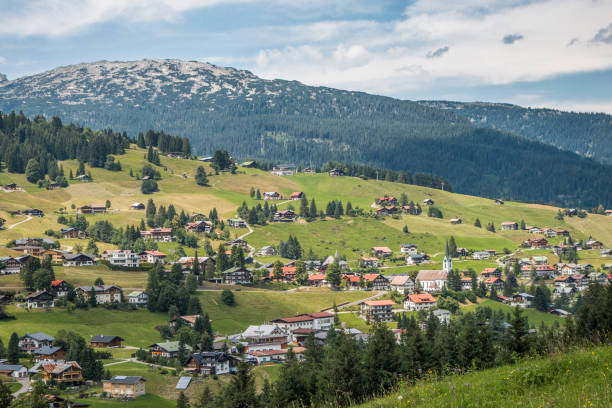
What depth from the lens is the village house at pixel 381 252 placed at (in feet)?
620

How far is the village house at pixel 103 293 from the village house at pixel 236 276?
30.4 meters

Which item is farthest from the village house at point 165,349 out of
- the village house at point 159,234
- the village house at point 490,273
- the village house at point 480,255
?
the village house at point 480,255

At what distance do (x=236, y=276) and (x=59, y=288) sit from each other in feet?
137

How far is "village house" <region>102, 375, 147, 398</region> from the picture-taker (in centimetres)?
8125

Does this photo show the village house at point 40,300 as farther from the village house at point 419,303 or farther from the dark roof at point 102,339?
the village house at point 419,303

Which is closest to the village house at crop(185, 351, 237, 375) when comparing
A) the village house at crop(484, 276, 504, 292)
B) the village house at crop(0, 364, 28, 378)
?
the village house at crop(0, 364, 28, 378)

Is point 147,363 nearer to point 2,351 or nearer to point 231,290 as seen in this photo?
point 2,351

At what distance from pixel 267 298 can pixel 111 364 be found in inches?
1971

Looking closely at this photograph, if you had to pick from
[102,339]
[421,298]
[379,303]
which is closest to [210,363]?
[102,339]

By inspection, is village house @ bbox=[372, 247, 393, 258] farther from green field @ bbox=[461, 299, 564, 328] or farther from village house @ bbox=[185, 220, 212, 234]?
village house @ bbox=[185, 220, 212, 234]

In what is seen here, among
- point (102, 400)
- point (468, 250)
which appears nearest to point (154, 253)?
point (102, 400)

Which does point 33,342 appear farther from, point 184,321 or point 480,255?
point 480,255

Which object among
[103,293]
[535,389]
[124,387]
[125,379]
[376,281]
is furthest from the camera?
[376,281]

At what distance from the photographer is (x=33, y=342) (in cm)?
9588
